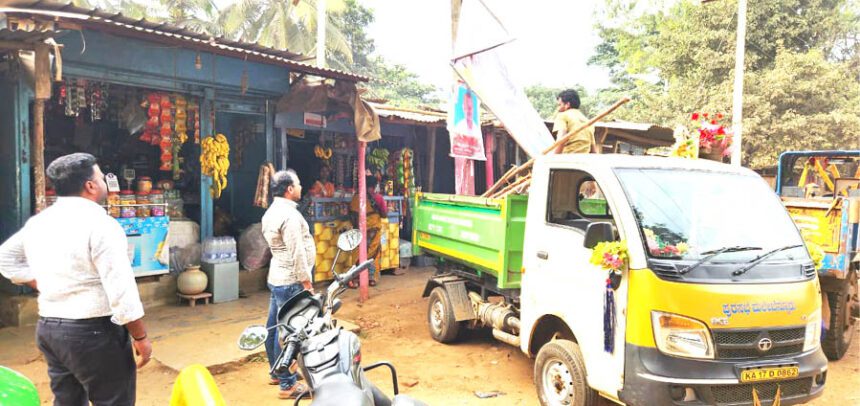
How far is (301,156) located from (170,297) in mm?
3634

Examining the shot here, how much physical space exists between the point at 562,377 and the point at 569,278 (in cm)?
76

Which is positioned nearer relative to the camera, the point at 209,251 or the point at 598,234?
the point at 598,234

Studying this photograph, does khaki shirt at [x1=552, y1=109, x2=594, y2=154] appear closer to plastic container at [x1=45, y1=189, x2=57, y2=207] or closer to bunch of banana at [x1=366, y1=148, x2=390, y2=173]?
bunch of banana at [x1=366, y1=148, x2=390, y2=173]

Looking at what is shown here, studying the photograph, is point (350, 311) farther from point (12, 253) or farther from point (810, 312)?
point (810, 312)

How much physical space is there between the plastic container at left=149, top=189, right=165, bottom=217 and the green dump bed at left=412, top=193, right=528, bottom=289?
3.53 meters

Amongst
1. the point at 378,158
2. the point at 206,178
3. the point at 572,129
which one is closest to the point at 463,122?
the point at 572,129

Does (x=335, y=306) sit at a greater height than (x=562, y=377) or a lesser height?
greater

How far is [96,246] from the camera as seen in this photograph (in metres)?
2.49

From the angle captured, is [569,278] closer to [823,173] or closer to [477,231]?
[477,231]

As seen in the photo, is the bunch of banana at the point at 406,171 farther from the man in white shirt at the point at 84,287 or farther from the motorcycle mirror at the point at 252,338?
the motorcycle mirror at the point at 252,338

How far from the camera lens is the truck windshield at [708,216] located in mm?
3500

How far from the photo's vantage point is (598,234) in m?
3.55

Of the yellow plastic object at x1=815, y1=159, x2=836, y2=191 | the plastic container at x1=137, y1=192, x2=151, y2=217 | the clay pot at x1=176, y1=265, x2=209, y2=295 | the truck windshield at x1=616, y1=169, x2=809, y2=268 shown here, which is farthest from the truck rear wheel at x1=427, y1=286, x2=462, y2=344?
the yellow plastic object at x1=815, y1=159, x2=836, y2=191

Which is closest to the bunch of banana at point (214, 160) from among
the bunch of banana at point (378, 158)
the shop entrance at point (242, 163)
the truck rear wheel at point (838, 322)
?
the shop entrance at point (242, 163)
